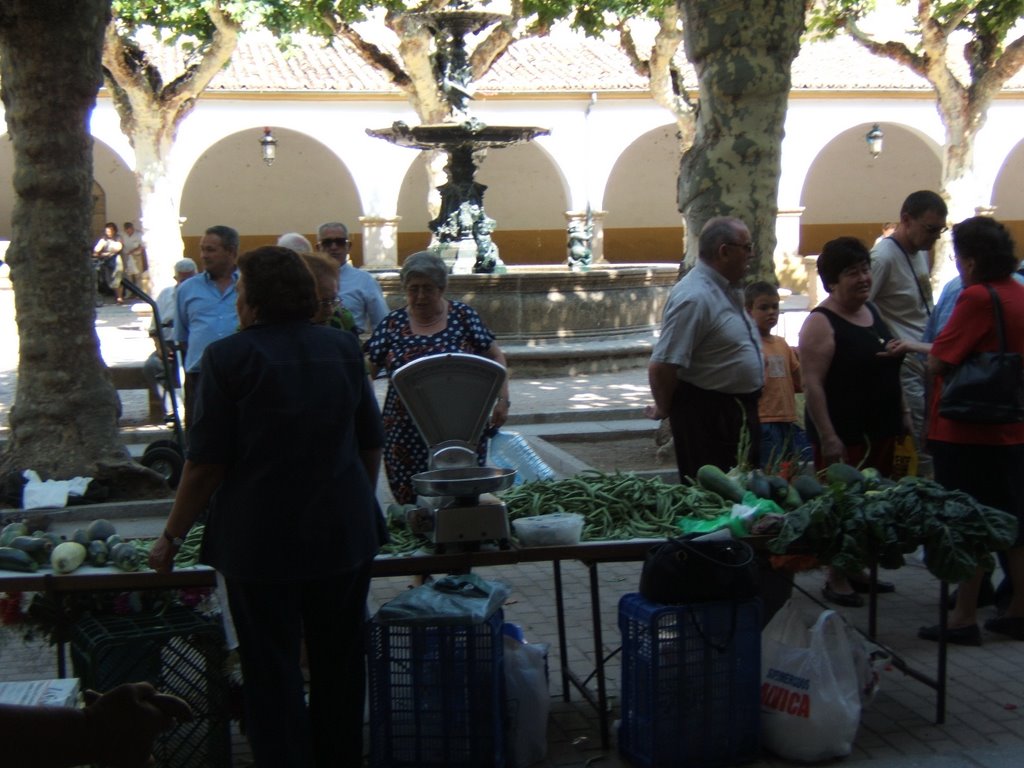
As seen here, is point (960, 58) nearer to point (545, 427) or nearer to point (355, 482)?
point (545, 427)

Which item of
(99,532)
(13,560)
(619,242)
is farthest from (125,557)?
(619,242)

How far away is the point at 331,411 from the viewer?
11.4 feet

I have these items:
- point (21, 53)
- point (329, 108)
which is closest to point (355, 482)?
point (21, 53)

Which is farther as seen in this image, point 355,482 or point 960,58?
point 960,58

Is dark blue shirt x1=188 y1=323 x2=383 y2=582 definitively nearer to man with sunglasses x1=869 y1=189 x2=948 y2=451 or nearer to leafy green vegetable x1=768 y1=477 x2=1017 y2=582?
leafy green vegetable x1=768 y1=477 x2=1017 y2=582

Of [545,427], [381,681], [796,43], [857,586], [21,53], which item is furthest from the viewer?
[545,427]

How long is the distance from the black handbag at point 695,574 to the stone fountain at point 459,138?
12.3 m

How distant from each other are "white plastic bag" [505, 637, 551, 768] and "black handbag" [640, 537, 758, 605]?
0.47 m

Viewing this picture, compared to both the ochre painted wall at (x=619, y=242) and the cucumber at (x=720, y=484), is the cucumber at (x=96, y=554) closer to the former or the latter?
the cucumber at (x=720, y=484)

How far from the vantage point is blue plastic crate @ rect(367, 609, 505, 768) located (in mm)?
3873

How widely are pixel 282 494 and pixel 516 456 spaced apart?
7.40ft

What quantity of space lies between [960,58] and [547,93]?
29.6 ft

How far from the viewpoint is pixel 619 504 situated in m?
4.41

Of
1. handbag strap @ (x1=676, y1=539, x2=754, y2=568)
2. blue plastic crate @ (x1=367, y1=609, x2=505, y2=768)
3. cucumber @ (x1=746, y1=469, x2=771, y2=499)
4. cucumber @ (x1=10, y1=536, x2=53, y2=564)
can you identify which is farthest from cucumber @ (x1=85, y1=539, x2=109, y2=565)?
cucumber @ (x1=746, y1=469, x2=771, y2=499)
